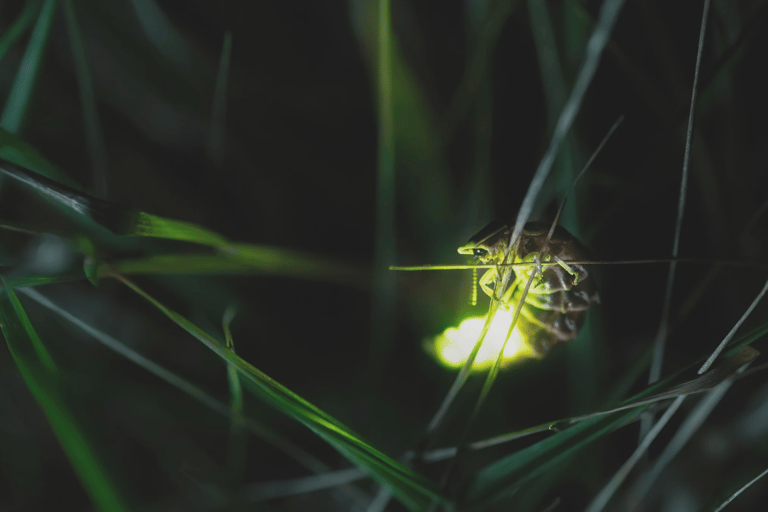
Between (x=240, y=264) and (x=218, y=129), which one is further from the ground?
(x=218, y=129)

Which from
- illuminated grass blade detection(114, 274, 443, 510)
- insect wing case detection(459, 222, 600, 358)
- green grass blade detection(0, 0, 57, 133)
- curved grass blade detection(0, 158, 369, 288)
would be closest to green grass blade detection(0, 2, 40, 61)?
green grass blade detection(0, 0, 57, 133)

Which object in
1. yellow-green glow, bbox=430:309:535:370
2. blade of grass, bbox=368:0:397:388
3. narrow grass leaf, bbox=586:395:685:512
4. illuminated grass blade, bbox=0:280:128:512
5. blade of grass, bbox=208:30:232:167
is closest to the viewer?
illuminated grass blade, bbox=0:280:128:512

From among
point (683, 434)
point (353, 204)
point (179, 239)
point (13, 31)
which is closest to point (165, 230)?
point (179, 239)

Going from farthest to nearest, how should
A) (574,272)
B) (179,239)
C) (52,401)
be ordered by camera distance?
1. (179,239)
2. (574,272)
3. (52,401)

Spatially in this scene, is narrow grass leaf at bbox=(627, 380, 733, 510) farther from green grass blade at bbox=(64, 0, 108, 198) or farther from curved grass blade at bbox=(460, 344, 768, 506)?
green grass blade at bbox=(64, 0, 108, 198)

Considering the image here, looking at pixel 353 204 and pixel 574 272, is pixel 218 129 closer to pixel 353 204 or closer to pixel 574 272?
pixel 353 204
